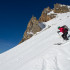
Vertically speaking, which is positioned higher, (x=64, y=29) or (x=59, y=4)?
(x=59, y=4)

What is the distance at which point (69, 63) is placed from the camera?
200 inches

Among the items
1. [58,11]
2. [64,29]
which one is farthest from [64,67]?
[58,11]

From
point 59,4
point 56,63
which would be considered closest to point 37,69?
point 56,63

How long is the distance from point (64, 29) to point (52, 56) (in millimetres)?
4463

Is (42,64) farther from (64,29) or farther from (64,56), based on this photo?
(64,29)

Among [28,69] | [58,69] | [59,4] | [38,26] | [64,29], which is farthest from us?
[59,4]

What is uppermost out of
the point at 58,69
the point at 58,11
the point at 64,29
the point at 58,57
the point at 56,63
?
the point at 58,11

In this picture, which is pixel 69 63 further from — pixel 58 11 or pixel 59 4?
pixel 59 4

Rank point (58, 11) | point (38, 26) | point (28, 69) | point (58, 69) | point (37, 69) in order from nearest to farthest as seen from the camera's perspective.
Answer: point (58, 69) → point (37, 69) → point (28, 69) → point (38, 26) → point (58, 11)

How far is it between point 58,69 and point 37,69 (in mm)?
1119

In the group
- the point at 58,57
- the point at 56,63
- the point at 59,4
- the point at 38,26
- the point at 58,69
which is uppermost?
the point at 59,4

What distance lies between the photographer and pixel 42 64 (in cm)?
564

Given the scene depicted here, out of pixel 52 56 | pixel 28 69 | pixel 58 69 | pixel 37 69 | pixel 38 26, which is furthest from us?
pixel 38 26

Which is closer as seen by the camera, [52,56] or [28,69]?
[28,69]
